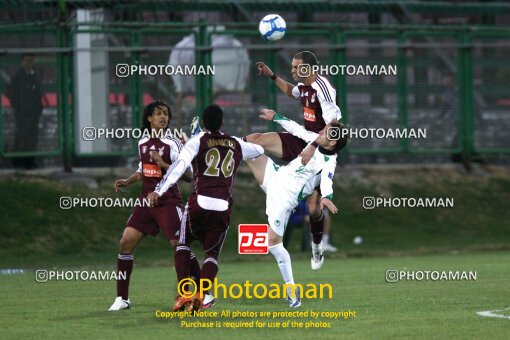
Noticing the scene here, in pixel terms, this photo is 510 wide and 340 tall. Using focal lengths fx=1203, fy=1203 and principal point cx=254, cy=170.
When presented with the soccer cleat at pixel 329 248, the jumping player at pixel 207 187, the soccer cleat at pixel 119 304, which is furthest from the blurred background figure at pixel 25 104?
the jumping player at pixel 207 187

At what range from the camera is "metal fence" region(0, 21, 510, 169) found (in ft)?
77.0

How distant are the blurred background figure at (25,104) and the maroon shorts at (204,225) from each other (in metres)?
10.7

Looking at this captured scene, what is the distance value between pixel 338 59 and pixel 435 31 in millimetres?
2599

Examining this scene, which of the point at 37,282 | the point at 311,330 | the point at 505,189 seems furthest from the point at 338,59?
the point at 311,330

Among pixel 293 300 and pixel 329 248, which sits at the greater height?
pixel 293 300

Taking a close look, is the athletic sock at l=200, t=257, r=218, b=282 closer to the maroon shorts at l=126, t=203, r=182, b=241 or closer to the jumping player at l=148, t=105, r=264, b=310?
the jumping player at l=148, t=105, r=264, b=310

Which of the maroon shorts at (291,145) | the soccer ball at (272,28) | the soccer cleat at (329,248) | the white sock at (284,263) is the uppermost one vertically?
the soccer ball at (272,28)

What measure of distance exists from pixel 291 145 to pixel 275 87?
9294 millimetres

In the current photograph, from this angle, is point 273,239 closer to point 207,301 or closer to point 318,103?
point 207,301

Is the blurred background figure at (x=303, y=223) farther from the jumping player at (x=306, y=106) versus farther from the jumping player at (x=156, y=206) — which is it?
the jumping player at (x=156, y=206)

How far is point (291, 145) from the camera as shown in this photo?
1597 centimetres

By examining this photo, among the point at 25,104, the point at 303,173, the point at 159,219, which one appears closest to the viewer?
the point at 159,219

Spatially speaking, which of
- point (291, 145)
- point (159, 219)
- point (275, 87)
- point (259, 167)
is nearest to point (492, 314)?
point (159, 219)

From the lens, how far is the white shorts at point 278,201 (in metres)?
14.1
